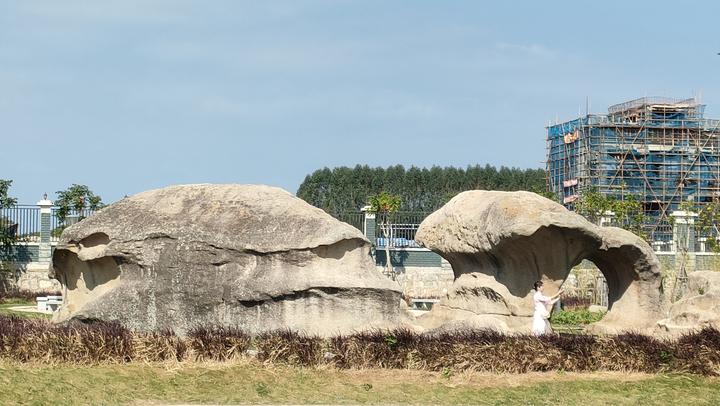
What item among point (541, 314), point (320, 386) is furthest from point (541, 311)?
point (320, 386)

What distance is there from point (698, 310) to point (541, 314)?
9.82ft

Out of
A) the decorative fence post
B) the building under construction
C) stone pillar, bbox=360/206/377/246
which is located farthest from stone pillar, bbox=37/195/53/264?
the building under construction

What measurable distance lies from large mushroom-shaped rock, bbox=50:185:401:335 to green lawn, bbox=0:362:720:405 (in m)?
1.68

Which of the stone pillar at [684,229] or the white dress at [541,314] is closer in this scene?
the white dress at [541,314]

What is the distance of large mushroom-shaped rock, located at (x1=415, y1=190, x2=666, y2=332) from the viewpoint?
16844 millimetres

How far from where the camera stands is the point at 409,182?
186 feet

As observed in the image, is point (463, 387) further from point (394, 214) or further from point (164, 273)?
point (394, 214)

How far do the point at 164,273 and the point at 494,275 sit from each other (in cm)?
558

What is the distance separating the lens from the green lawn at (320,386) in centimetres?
1240

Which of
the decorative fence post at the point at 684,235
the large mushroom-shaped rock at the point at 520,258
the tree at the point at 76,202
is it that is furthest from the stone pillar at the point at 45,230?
the decorative fence post at the point at 684,235

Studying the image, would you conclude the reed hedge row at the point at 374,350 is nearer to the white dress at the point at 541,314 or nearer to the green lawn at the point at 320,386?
the green lawn at the point at 320,386

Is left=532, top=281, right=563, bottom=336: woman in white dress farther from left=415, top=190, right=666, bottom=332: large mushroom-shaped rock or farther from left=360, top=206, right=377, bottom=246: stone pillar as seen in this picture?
left=360, top=206, right=377, bottom=246: stone pillar

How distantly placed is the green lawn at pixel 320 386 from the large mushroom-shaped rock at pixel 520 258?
2.55 m

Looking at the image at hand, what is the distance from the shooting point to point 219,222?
15.8m
